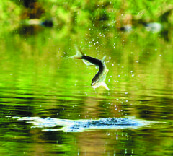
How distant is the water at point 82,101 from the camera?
12883 mm

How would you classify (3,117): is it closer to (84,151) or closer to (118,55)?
(84,151)

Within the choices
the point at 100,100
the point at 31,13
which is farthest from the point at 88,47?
the point at 31,13

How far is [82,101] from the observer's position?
722 inches

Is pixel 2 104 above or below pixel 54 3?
below

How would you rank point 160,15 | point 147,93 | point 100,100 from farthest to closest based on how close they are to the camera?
point 160,15 → point 147,93 → point 100,100

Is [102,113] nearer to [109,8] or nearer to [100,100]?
[100,100]

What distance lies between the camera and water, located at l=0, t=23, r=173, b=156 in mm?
12883

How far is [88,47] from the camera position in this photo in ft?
126

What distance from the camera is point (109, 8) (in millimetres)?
60281

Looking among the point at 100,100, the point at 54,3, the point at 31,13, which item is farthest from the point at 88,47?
the point at 31,13

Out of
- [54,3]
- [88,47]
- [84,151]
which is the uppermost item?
[54,3]

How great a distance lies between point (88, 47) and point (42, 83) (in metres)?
16.0

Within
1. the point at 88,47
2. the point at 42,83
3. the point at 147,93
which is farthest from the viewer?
the point at 88,47

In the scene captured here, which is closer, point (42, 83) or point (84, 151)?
point (84, 151)
